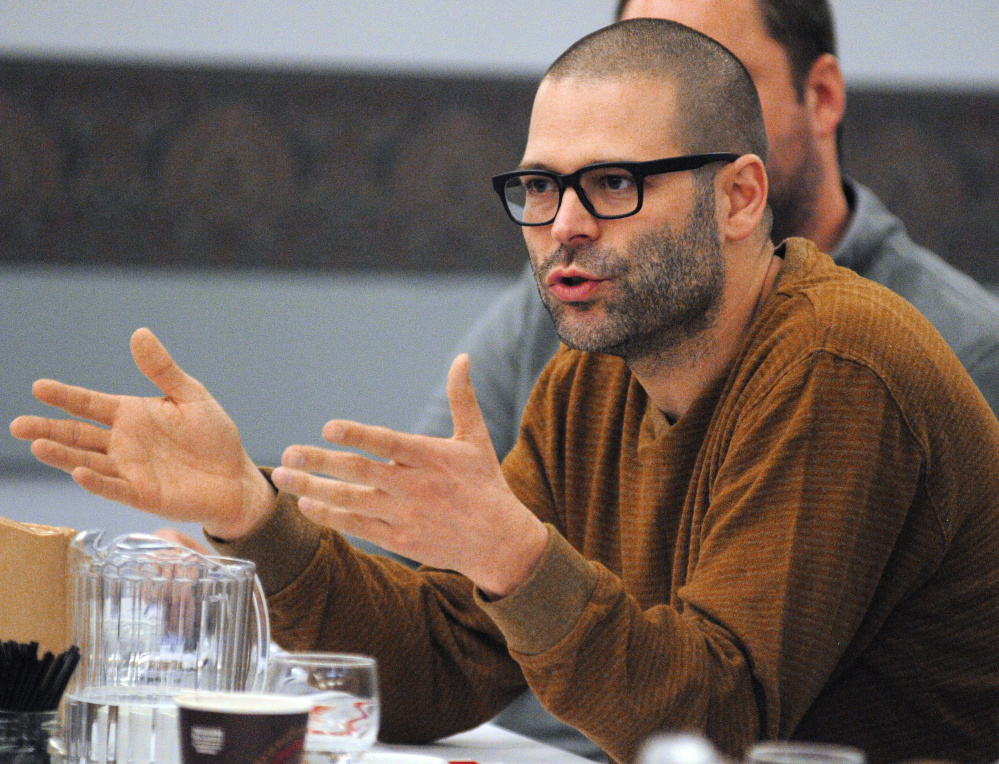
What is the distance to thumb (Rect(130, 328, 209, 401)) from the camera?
1.03 metres

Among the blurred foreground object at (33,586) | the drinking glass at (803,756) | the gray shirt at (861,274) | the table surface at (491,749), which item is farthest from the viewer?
the gray shirt at (861,274)

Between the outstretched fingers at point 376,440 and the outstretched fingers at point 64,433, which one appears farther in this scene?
the outstretched fingers at point 64,433

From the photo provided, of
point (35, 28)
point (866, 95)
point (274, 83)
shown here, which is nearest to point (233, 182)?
point (274, 83)

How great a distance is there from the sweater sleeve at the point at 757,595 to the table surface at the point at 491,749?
0.10 metres

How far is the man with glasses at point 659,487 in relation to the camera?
0.97 meters

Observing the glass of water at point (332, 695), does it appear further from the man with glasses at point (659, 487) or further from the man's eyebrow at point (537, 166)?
the man's eyebrow at point (537, 166)

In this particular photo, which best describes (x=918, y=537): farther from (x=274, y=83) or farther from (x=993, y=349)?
(x=274, y=83)

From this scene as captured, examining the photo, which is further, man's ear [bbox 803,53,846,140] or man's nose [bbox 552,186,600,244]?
man's ear [bbox 803,53,846,140]

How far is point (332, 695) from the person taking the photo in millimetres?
826

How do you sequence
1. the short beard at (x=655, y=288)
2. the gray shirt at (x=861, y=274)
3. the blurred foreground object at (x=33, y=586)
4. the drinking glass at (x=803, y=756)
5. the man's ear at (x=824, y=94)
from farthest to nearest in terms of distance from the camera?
the man's ear at (x=824, y=94)
the gray shirt at (x=861, y=274)
the short beard at (x=655, y=288)
the blurred foreground object at (x=33, y=586)
the drinking glass at (x=803, y=756)

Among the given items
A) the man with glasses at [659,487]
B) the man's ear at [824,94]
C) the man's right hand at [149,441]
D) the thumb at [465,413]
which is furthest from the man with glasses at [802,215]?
the thumb at [465,413]

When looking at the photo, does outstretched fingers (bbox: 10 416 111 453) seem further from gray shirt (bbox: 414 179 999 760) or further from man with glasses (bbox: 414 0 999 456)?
man with glasses (bbox: 414 0 999 456)

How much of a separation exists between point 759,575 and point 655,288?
1.01 feet

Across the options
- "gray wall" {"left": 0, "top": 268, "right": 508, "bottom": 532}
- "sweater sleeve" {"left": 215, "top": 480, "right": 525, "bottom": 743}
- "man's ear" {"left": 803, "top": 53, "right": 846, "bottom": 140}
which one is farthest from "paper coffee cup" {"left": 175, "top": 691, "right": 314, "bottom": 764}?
"gray wall" {"left": 0, "top": 268, "right": 508, "bottom": 532}
